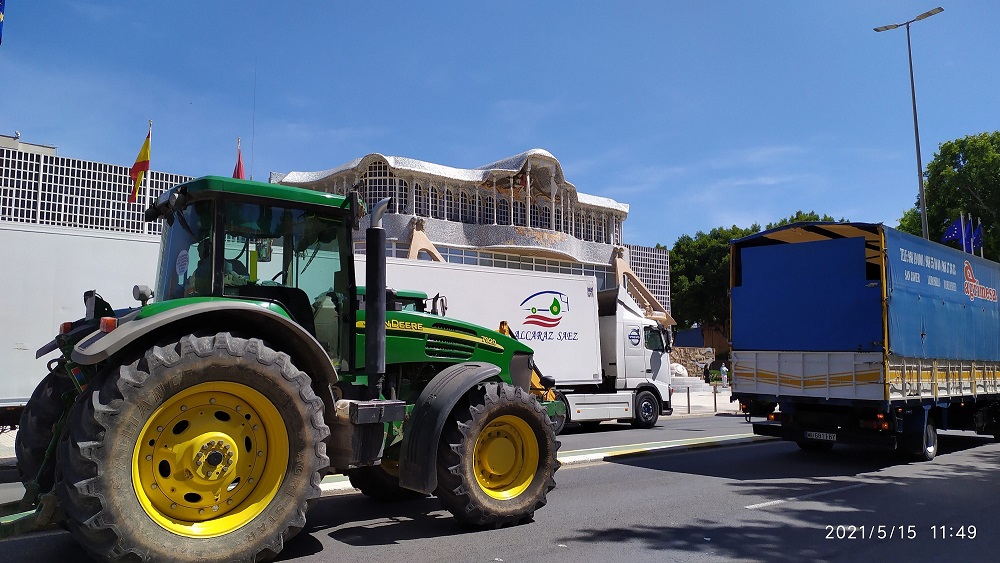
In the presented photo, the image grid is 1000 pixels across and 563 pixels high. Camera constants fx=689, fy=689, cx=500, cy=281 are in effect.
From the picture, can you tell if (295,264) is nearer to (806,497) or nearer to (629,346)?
(806,497)

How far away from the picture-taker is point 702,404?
2709 centimetres

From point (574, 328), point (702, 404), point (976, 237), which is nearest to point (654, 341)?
point (574, 328)

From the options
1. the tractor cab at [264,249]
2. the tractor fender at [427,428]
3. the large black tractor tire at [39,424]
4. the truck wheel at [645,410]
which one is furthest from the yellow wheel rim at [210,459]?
the truck wheel at [645,410]

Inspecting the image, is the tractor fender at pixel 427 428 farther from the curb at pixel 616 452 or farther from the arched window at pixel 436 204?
the arched window at pixel 436 204

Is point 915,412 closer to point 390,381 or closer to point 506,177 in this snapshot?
point 390,381

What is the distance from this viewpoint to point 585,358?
16141 millimetres

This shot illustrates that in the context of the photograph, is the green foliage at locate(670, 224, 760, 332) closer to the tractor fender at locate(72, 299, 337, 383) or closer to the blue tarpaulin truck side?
the blue tarpaulin truck side

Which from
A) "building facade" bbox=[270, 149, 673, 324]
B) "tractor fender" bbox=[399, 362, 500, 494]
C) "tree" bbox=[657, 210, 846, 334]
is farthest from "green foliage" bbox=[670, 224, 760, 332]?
"tractor fender" bbox=[399, 362, 500, 494]

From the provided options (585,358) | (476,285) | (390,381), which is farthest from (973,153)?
(390,381)

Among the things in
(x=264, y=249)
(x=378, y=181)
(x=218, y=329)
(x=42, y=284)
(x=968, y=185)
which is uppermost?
(x=378, y=181)

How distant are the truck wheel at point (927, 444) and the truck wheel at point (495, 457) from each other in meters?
7.41

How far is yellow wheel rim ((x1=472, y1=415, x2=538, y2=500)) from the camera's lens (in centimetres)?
637

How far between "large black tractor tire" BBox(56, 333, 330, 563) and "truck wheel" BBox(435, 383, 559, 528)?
1324 mm

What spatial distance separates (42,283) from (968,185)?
3592cm
